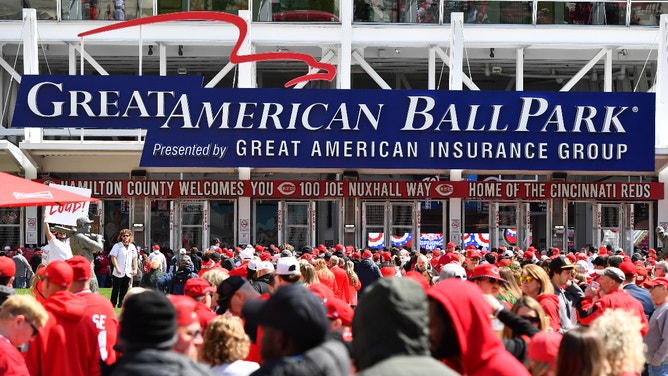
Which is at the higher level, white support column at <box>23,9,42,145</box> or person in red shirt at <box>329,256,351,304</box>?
white support column at <box>23,9,42,145</box>

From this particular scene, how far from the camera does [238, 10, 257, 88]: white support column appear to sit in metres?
32.9

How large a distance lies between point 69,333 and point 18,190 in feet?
12.8

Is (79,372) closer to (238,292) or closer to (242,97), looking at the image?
(238,292)

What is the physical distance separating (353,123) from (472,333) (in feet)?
89.3

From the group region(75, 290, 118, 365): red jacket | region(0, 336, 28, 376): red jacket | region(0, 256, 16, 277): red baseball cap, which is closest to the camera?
region(0, 336, 28, 376): red jacket

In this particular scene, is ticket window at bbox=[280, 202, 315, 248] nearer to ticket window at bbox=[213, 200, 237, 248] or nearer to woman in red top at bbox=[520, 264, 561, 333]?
ticket window at bbox=[213, 200, 237, 248]

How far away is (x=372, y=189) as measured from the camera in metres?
33.2

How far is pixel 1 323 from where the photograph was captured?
21.8 feet

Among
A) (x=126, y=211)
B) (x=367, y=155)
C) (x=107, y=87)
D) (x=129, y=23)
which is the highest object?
(x=129, y=23)

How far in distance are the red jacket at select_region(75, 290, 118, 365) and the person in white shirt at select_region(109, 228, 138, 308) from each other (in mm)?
12982

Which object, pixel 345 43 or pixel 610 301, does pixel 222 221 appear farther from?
pixel 610 301

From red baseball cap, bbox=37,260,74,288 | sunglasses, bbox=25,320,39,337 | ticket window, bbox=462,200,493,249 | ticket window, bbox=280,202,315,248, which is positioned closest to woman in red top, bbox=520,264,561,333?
red baseball cap, bbox=37,260,74,288

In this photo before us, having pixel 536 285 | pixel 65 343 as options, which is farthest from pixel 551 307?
pixel 65 343

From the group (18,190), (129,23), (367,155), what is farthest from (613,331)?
(129,23)
